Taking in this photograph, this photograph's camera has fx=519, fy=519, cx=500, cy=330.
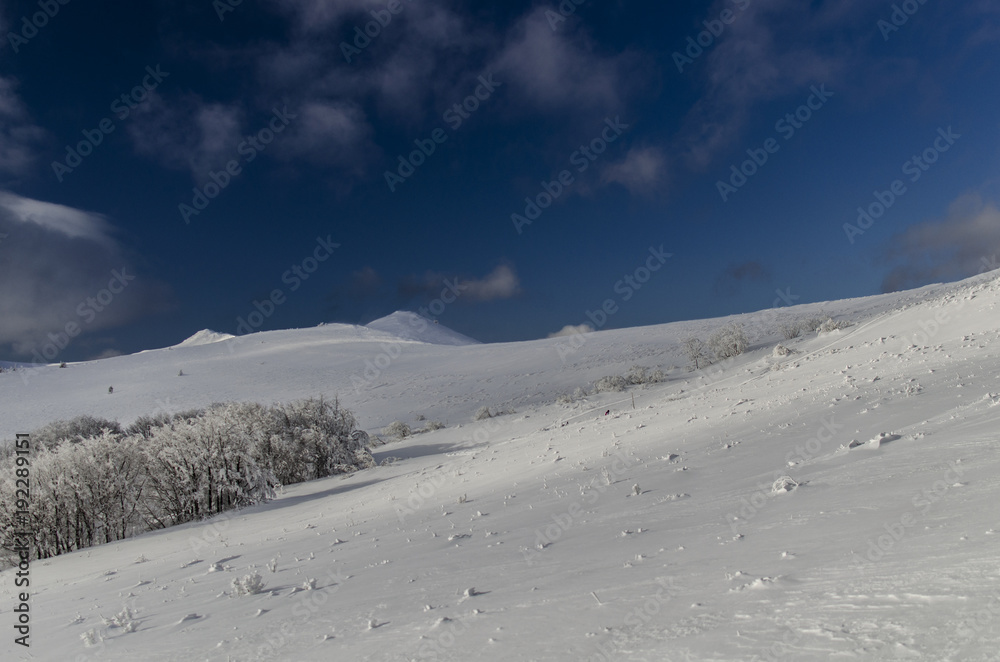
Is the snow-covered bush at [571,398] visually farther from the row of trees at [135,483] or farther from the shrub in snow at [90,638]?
the shrub in snow at [90,638]

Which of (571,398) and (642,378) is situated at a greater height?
(642,378)

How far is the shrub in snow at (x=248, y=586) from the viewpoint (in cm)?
723

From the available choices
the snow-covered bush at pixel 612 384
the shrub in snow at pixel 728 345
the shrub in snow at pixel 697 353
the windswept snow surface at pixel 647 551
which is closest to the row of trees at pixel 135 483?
the windswept snow surface at pixel 647 551

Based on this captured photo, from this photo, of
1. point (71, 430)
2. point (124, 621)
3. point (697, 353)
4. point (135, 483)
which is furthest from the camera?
point (697, 353)

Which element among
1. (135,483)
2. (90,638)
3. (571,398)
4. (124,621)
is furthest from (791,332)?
(90,638)

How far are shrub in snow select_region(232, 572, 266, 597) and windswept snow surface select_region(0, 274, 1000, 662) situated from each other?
0.17m

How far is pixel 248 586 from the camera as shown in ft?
23.8

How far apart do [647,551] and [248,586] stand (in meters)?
5.48

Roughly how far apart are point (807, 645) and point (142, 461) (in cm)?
2414

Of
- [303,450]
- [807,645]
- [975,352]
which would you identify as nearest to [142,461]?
[303,450]

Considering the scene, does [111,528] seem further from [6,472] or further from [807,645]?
[807,645]

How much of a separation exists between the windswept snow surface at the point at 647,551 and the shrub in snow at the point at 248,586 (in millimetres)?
168

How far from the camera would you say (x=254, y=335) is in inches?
4168

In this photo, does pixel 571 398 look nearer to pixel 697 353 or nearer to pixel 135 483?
pixel 697 353
